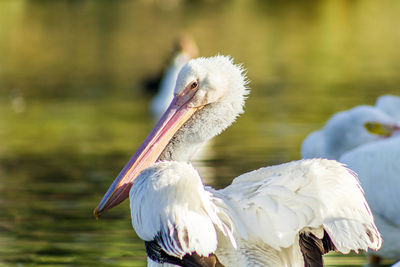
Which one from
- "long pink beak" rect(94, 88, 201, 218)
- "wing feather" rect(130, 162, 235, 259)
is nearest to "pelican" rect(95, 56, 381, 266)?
"wing feather" rect(130, 162, 235, 259)

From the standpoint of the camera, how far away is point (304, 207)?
3.85 metres

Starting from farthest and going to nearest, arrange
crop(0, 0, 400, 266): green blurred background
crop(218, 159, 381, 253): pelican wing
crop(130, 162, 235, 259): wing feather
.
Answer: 1. crop(0, 0, 400, 266): green blurred background
2. crop(218, 159, 381, 253): pelican wing
3. crop(130, 162, 235, 259): wing feather

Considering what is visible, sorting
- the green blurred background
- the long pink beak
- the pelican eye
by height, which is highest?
the pelican eye

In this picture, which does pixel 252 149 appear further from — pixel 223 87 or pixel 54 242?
pixel 223 87

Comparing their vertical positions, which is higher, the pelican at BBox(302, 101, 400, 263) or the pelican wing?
the pelican wing

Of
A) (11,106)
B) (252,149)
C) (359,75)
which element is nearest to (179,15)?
(359,75)

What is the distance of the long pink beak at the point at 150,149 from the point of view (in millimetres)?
4613

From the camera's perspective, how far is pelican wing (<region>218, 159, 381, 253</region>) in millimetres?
3787

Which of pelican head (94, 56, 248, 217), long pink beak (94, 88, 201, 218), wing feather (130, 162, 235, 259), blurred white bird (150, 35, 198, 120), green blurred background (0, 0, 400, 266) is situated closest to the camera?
wing feather (130, 162, 235, 259)

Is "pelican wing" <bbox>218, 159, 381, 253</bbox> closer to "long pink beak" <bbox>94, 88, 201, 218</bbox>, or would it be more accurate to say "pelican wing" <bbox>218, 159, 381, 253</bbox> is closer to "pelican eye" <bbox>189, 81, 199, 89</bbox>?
"long pink beak" <bbox>94, 88, 201, 218</bbox>

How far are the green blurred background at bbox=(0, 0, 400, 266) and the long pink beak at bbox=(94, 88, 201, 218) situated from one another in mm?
1452

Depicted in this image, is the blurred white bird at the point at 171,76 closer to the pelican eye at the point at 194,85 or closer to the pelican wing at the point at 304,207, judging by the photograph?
the pelican eye at the point at 194,85

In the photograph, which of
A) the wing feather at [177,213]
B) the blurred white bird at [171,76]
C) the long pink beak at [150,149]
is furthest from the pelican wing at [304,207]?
the blurred white bird at [171,76]

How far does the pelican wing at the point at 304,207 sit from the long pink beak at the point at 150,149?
0.73 metres
